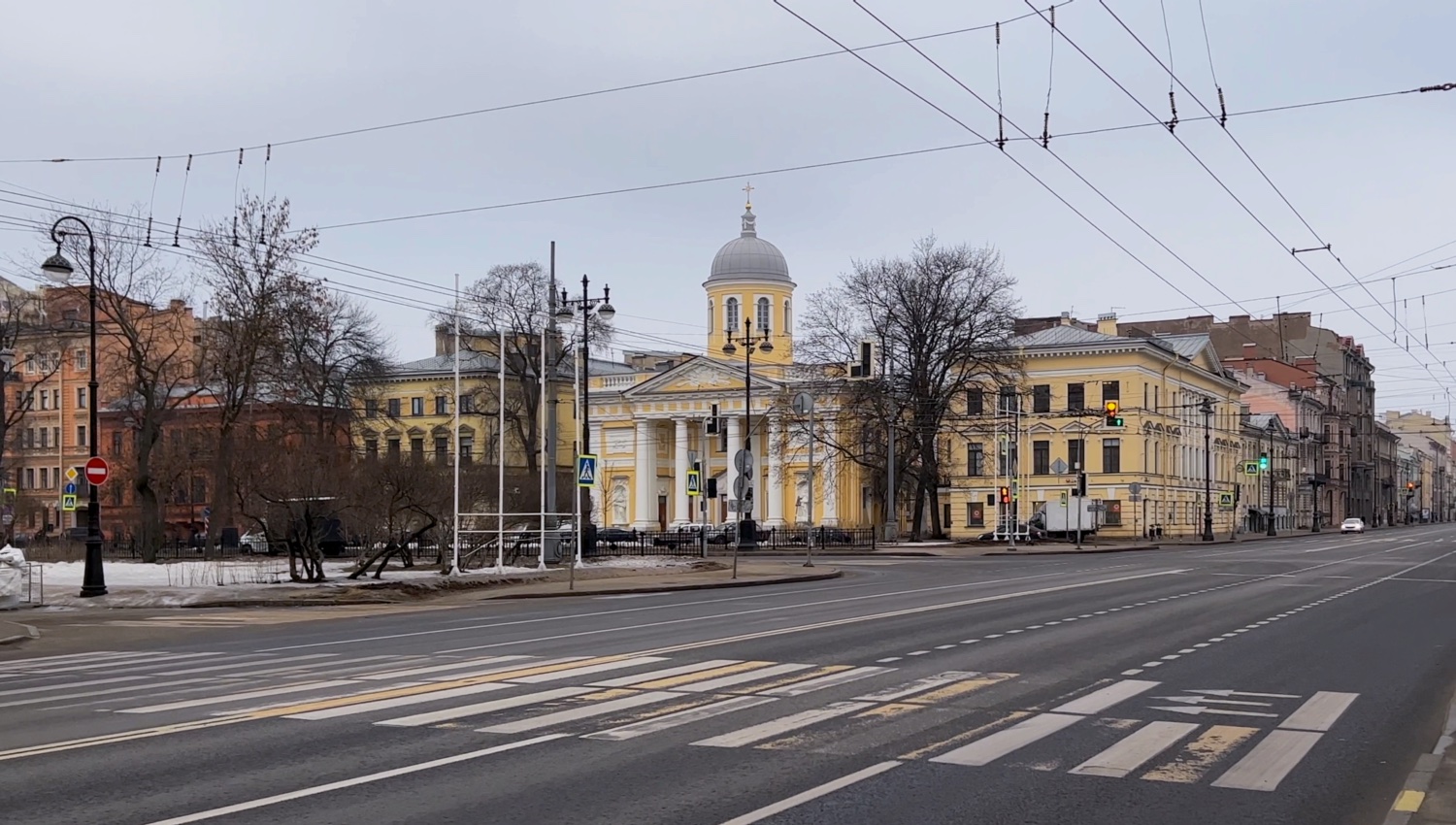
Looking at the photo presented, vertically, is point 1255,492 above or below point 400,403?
below

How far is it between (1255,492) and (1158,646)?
4141 inches

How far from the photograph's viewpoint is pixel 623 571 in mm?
→ 39656

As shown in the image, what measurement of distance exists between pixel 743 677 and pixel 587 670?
1.82m

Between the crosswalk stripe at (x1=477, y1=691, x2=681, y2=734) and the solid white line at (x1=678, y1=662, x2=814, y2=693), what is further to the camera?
the solid white line at (x1=678, y1=662, x2=814, y2=693)

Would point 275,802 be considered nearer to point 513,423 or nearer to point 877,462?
point 877,462

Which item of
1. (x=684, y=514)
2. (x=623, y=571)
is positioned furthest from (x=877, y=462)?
(x=623, y=571)

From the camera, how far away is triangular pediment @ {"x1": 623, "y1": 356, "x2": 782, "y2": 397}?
306 feet

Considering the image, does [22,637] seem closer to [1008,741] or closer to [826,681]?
[826,681]

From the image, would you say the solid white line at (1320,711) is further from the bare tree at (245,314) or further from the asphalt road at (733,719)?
the bare tree at (245,314)

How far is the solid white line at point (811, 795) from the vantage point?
25.7 feet

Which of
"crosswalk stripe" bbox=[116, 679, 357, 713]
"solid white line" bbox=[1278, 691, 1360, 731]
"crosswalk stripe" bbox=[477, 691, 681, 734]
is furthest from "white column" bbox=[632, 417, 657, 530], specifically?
"solid white line" bbox=[1278, 691, 1360, 731]

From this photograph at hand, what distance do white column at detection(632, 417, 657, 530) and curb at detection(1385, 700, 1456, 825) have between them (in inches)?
3467

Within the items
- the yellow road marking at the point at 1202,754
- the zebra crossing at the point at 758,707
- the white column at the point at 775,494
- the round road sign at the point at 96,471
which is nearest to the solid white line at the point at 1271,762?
the zebra crossing at the point at 758,707

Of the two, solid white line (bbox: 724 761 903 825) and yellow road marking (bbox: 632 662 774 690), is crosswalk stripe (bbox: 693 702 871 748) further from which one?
yellow road marking (bbox: 632 662 774 690)
